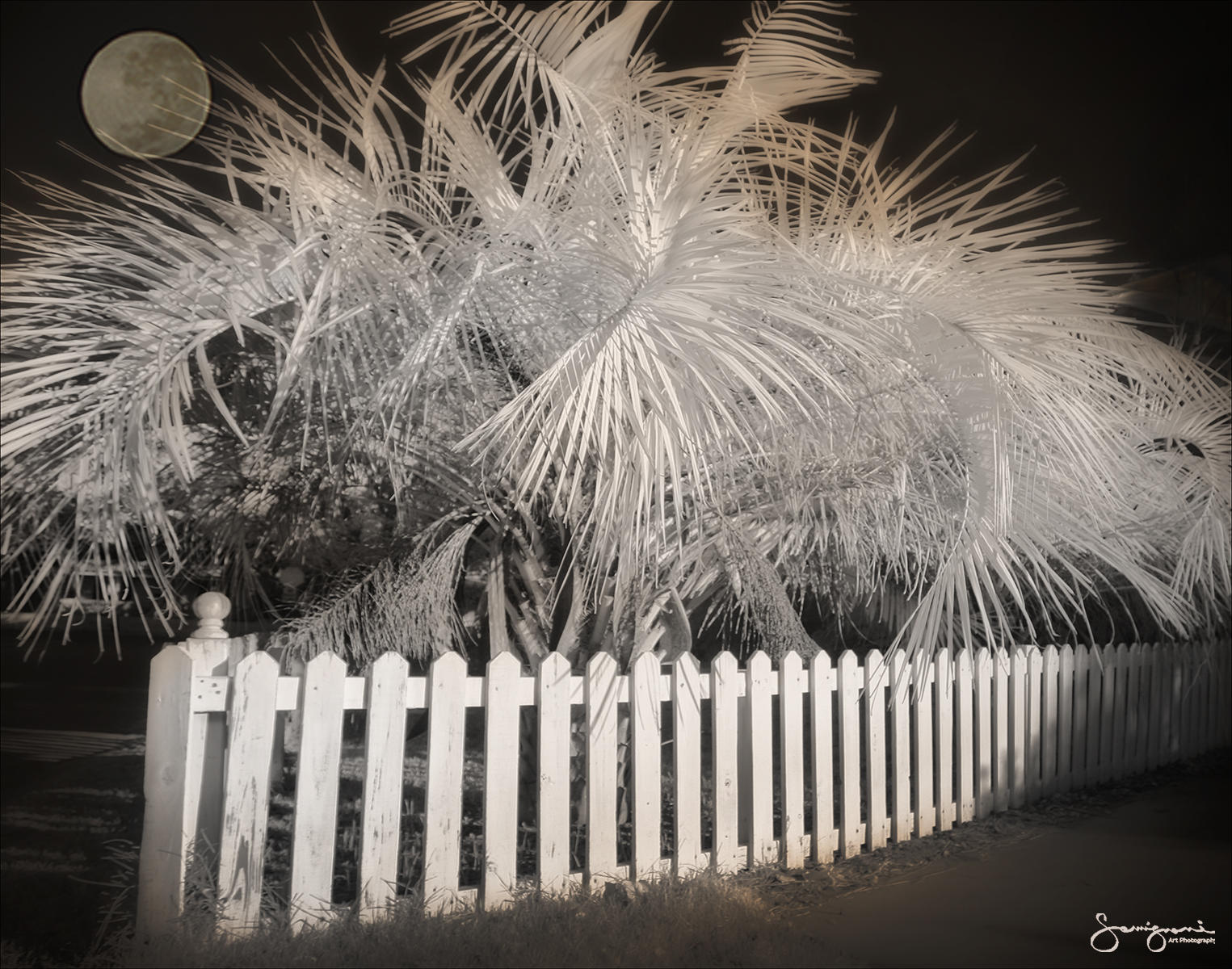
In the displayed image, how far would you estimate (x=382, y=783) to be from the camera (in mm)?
2988

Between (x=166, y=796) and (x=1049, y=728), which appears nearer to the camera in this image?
(x=166, y=796)

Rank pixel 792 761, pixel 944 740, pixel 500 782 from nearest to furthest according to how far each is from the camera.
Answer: pixel 500 782 → pixel 792 761 → pixel 944 740

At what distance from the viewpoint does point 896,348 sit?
3340mm

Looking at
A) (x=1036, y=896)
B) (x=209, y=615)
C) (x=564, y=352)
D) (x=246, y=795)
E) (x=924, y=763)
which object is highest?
(x=564, y=352)

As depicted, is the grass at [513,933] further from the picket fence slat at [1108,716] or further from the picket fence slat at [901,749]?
the picket fence slat at [1108,716]

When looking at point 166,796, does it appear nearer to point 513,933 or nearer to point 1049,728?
point 513,933

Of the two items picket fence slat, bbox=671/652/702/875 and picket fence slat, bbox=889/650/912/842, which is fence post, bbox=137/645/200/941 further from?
picket fence slat, bbox=889/650/912/842

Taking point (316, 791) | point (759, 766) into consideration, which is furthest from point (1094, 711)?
point (316, 791)

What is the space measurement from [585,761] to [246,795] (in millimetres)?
1179

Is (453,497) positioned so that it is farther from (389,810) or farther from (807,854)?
(807,854)

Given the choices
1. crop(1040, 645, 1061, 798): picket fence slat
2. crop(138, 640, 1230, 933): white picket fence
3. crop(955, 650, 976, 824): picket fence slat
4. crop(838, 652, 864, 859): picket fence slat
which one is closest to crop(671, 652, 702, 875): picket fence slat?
crop(138, 640, 1230, 933): white picket fence

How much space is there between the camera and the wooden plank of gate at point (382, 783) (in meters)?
2.95

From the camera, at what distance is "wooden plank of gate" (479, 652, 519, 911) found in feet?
10.2

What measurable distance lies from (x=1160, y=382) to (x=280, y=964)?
479 cm
